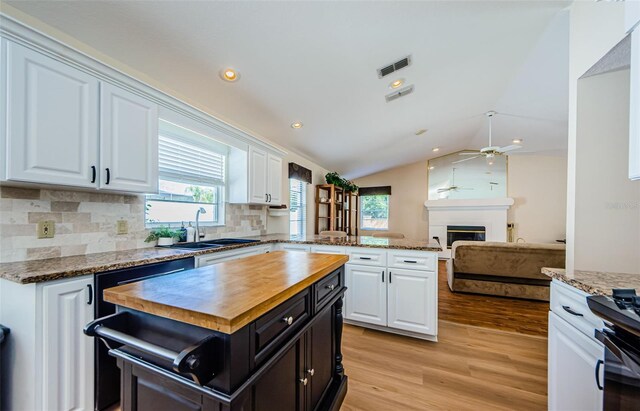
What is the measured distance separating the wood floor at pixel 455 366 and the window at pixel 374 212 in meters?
5.01

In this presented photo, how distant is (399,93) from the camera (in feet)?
10.3

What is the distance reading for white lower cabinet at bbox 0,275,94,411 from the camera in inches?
48.0

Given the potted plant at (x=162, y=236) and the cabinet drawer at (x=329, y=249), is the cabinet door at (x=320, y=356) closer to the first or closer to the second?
the cabinet drawer at (x=329, y=249)

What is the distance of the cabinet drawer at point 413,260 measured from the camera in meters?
2.37

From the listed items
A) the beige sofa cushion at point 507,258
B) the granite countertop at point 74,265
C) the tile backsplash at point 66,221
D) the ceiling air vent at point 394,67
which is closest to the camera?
the granite countertop at point 74,265

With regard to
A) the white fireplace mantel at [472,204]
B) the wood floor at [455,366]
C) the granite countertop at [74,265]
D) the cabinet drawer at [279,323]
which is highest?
the white fireplace mantel at [472,204]

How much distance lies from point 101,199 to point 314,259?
1.74 metres

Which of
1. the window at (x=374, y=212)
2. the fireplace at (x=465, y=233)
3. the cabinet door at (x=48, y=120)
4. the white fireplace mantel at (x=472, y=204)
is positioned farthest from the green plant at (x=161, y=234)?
the fireplace at (x=465, y=233)

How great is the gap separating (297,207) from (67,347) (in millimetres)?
3708

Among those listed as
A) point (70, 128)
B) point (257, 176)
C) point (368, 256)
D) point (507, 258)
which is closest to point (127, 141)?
point (70, 128)

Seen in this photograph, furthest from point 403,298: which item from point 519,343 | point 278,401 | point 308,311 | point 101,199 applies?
point 101,199

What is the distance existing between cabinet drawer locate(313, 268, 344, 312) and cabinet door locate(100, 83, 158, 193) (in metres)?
1.61

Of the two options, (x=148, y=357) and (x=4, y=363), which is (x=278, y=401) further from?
(x=4, y=363)

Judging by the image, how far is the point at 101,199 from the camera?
6.19 ft
